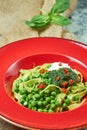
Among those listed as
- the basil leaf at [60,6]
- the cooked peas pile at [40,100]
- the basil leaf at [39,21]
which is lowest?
the cooked peas pile at [40,100]

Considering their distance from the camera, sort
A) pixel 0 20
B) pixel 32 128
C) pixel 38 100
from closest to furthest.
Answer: pixel 32 128 < pixel 38 100 < pixel 0 20

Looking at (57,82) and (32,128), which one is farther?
(57,82)

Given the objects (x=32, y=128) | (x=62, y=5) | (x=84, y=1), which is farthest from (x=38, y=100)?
(x=84, y=1)

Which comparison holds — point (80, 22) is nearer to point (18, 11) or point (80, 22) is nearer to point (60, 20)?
point (60, 20)

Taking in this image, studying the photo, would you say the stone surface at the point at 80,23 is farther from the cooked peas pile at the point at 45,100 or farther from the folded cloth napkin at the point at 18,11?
the cooked peas pile at the point at 45,100

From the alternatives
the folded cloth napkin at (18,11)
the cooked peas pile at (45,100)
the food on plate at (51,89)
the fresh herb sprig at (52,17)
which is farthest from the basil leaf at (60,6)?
the cooked peas pile at (45,100)

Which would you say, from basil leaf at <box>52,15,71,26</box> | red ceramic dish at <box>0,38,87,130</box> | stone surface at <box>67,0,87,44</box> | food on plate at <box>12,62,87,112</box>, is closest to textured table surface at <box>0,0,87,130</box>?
stone surface at <box>67,0,87,44</box>

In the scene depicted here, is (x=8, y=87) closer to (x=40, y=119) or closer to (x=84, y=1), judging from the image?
(x=40, y=119)
